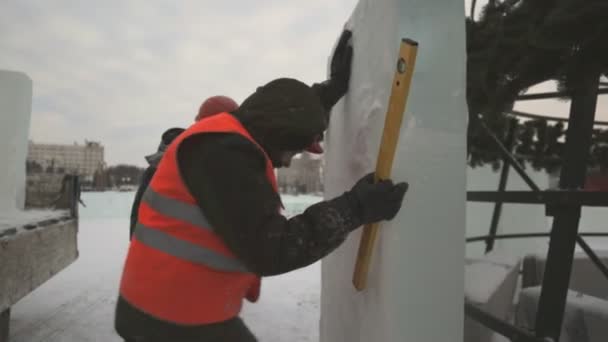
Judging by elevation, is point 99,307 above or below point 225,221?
below

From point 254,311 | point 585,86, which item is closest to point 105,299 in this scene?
point 254,311

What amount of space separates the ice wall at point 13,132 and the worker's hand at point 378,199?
433 cm

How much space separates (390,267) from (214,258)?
0.51 metres

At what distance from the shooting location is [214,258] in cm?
125

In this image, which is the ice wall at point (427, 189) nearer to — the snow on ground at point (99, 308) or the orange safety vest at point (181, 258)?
the orange safety vest at point (181, 258)

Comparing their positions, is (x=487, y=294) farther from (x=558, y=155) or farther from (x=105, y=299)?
(x=105, y=299)

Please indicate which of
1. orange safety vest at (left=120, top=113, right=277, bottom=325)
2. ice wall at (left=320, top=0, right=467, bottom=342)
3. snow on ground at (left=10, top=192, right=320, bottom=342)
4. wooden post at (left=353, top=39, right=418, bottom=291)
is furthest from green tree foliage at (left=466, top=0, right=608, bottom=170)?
snow on ground at (left=10, top=192, right=320, bottom=342)

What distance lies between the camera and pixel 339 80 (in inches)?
77.0

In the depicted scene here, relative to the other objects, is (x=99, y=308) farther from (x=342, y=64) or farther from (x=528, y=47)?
Answer: (x=528, y=47)

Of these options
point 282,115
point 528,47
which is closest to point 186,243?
point 282,115

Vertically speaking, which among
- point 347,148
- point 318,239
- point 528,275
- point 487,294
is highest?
point 347,148

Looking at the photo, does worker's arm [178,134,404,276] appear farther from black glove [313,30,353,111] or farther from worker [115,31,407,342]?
black glove [313,30,353,111]

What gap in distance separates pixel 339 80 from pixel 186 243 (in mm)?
1050

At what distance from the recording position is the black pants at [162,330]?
4.16 ft
